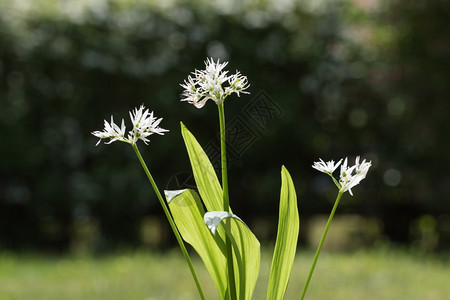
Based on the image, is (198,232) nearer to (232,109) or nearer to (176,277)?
(176,277)

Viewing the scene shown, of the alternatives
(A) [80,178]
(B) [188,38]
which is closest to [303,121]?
(B) [188,38]

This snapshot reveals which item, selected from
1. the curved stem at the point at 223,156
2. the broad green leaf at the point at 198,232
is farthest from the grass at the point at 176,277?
the curved stem at the point at 223,156

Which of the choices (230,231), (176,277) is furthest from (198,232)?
(176,277)

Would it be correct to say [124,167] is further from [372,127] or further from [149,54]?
[372,127]

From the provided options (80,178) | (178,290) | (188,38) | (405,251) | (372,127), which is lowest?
(178,290)

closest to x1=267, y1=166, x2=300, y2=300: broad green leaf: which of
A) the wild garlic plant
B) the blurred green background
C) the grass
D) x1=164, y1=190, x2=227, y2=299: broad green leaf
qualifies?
the wild garlic plant
